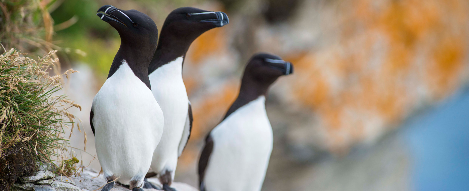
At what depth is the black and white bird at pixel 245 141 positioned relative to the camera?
1896 millimetres

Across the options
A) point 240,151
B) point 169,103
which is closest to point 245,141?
point 240,151

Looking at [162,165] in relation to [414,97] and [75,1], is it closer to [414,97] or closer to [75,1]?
[75,1]

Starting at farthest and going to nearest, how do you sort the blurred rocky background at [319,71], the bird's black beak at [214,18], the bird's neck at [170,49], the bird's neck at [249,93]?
the blurred rocky background at [319,71]
the bird's neck at [249,93]
the bird's neck at [170,49]
the bird's black beak at [214,18]

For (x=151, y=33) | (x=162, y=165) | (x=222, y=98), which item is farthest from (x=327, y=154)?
(x=151, y=33)

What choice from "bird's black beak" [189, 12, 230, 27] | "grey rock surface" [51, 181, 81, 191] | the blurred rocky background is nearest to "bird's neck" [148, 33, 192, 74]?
"bird's black beak" [189, 12, 230, 27]

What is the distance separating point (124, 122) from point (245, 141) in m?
0.78

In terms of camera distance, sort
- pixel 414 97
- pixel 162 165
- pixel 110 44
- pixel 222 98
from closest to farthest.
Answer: pixel 162 165 → pixel 110 44 → pixel 222 98 → pixel 414 97

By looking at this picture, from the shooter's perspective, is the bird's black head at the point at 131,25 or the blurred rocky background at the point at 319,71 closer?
the bird's black head at the point at 131,25

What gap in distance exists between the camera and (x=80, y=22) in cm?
350

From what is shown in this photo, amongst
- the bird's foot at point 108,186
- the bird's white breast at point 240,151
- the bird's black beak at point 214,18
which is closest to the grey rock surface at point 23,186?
the bird's foot at point 108,186

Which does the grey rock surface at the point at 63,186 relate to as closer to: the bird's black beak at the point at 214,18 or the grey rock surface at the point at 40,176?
the grey rock surface at the point at 40,176

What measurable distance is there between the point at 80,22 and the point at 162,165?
234 cm

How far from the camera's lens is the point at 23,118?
1.13 m

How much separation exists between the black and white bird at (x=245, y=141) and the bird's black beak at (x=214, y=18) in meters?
0.50
